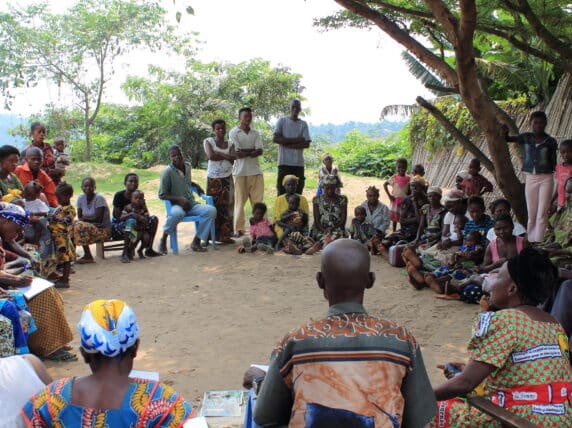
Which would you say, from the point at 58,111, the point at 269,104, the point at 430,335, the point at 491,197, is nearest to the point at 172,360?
the point at 430,335

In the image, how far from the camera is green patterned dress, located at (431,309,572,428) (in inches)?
90.2

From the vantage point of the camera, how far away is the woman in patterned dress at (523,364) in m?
2.29

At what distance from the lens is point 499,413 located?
223cm

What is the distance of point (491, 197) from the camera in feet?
37.6

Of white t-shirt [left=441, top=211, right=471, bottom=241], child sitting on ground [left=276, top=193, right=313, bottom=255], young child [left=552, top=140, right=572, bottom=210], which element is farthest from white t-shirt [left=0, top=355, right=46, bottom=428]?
child sitting on ground [left=276, top=193, right=313, bottom=255]

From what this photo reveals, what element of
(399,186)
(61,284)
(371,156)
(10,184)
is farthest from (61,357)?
(371,156)

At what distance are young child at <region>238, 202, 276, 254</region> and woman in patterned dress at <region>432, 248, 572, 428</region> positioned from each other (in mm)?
6332

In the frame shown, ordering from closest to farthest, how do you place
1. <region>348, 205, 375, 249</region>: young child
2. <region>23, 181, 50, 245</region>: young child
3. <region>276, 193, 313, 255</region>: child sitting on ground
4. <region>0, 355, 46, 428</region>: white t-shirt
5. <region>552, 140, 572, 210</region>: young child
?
1. <region>0, 355, 46, 428</region>: white t-shirt
2. <region>23, 181, 50, 245</region>: young child
3. <region>552, 140, 572, 210</region>: young child
4. <region>348, 205, 375, 249</region>: young child
5. <region>276, 193, 313, 255</region>: child sitting on ground

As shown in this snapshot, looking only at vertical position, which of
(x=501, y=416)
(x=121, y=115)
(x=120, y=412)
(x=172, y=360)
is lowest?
(x=172, y=360)

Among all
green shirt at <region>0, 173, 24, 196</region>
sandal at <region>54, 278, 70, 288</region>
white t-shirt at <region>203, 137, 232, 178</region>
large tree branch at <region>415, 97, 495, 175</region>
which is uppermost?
large tree branch at <region>415, 97, 495, 175</region>

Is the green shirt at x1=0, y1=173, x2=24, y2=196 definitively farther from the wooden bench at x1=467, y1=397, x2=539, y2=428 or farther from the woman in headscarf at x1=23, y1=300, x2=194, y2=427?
the wooden bench at x1=467, y1=397, x2=539, y2=428

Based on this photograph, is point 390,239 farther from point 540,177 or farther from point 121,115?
point 121,115

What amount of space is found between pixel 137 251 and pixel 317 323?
6796mm

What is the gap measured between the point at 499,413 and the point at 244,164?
24.4 ft
